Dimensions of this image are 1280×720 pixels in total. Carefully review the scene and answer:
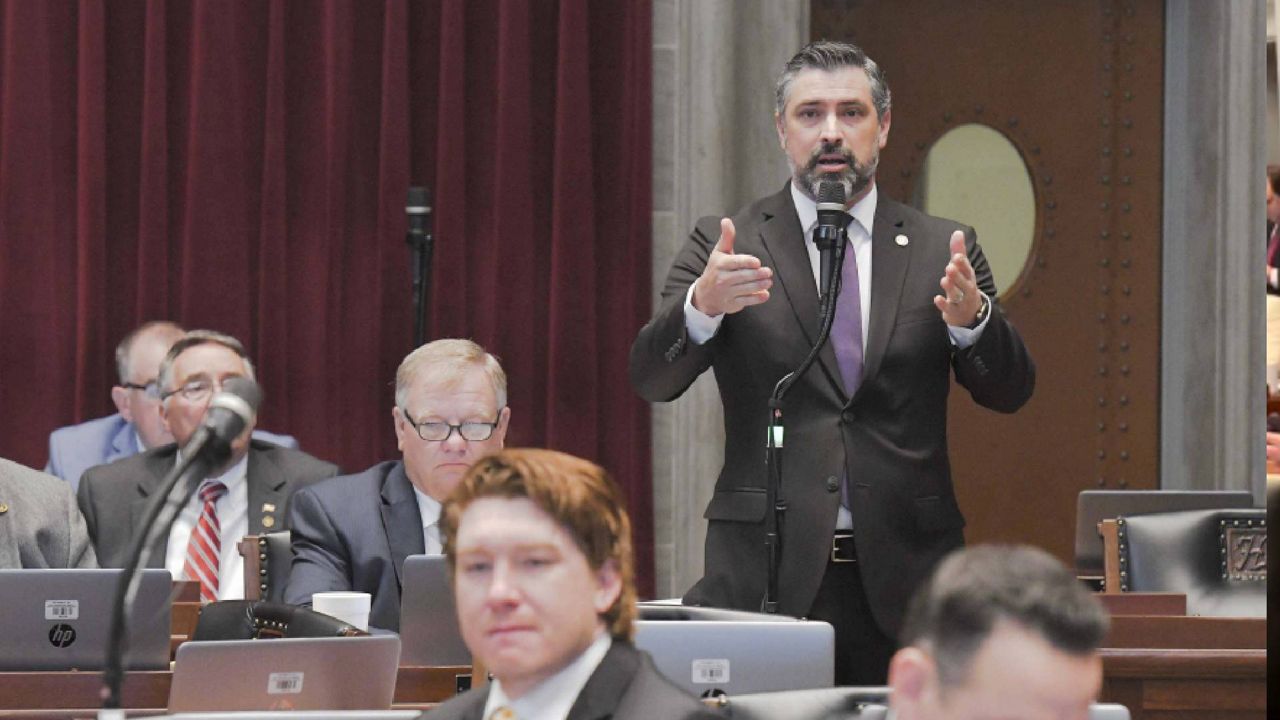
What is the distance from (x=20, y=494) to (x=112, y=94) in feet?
7.51

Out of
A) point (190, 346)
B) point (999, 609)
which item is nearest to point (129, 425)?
point (190, 346)

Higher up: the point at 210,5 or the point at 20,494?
the point at 210,5

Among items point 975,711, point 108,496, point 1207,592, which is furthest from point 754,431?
point 108,496

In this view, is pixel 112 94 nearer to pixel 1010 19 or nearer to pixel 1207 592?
pixel 1010 19

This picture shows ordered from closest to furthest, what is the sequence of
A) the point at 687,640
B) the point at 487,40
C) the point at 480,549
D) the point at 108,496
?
the point at 480,549, the point at 687,640, the point at 108,496, the point at 487,40

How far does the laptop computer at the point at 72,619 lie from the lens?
301 centimetres

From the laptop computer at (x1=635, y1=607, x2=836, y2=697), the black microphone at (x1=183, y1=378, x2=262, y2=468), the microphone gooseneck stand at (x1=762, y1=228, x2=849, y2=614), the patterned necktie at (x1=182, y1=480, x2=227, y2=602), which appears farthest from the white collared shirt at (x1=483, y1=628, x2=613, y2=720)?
the patterned necktie at (x1=182, y1=480, x2=227, y2=602)

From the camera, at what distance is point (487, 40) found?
252 inches

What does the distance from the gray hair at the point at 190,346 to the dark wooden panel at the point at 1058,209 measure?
2.47 meters

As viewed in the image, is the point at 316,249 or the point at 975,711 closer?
the point at 975,711

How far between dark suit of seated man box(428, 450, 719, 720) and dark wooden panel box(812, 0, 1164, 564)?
4563 millimetres

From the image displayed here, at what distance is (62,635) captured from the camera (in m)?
3.04

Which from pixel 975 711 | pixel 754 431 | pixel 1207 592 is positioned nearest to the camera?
pixel 975 711

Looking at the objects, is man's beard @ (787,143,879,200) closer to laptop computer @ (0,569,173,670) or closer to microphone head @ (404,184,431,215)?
laptop computer @ (0,569,173,670)
